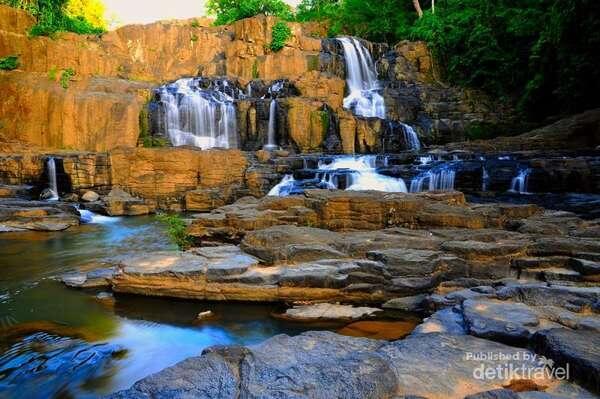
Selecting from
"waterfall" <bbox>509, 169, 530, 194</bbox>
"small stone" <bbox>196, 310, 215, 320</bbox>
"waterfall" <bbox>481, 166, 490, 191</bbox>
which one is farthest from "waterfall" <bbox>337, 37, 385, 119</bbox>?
"small stone" <bbox>196, 310, 215, 320</bbox>

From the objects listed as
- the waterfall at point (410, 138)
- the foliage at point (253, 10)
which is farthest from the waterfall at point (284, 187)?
the foliage at point (253, 10)

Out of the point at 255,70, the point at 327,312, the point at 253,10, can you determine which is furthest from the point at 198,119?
the point at 327,312

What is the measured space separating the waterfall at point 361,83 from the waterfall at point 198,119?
7.25m

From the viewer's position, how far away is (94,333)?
5.07 meters

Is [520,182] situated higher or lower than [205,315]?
higher

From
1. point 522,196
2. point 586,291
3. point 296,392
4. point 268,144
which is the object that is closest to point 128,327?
point 296,392

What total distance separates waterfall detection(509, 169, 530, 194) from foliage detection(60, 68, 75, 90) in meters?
21.5

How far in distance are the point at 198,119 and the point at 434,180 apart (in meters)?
13.0

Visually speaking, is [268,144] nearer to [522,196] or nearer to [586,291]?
[522,196]

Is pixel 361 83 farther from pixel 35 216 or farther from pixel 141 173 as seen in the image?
pixel 35 216

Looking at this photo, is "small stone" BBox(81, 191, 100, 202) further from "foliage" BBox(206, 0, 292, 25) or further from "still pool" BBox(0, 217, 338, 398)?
"foliage" BBox(206, 0, 292, 25)

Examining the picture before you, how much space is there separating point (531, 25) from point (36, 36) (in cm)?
2782

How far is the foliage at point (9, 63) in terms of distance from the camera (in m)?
21.5

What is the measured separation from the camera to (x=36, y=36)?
23516mm
